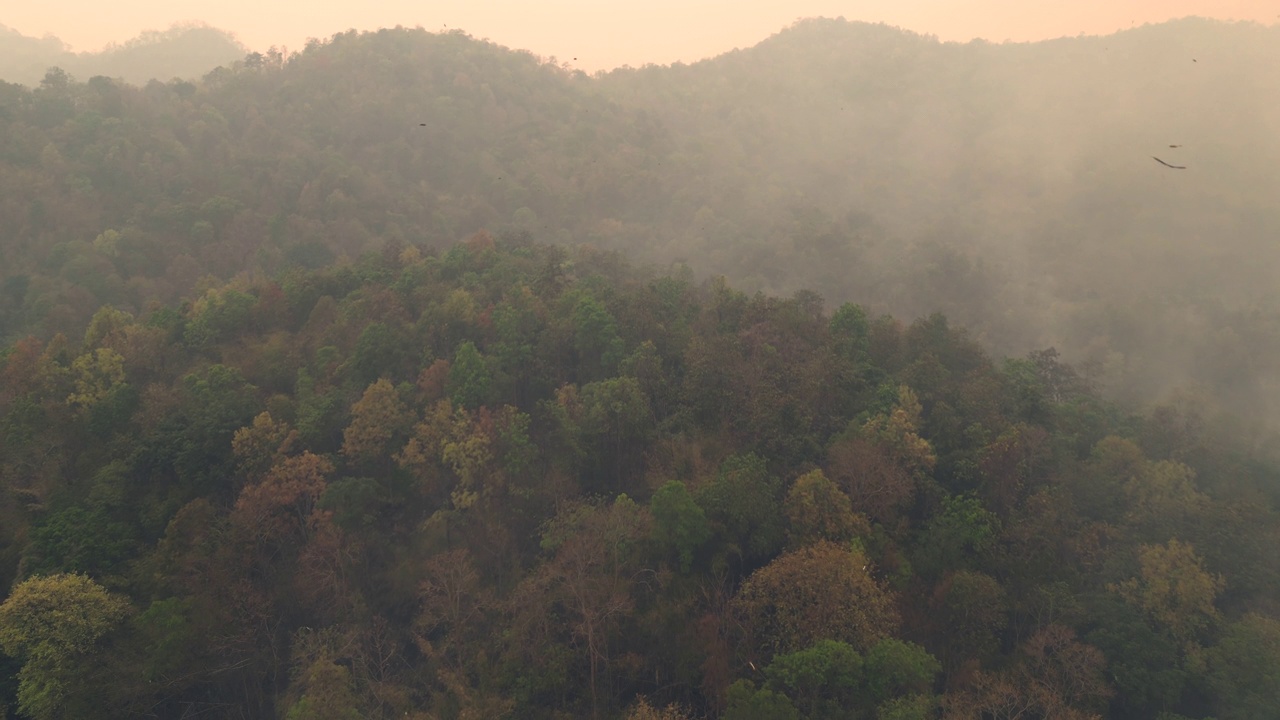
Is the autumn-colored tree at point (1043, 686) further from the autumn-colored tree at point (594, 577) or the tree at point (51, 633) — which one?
the tree at point (51, 633)

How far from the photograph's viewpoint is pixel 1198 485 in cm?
2433

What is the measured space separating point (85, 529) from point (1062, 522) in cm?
2681

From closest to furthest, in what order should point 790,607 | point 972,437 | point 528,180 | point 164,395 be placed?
point 790,607
point 972,437
point 164,395
point 528,180

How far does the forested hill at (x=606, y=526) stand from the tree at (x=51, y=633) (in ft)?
0.22

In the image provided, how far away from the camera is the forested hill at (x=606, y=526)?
17.6 metres

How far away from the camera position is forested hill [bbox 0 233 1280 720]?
692 inches

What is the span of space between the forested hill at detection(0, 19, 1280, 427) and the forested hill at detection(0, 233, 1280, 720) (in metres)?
15.3

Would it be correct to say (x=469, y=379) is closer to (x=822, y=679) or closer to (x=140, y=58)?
(x=822, y=679)

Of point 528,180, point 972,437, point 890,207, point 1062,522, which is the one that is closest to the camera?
point 1062,522

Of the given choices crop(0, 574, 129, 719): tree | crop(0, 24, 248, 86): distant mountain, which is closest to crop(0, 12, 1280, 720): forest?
crop(0, 574, 129, 719): tree

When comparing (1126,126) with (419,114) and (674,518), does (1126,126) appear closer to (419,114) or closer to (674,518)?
(419,114)

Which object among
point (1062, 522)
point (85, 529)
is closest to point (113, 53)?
point (85, 529)

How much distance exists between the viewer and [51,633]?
1755 cm

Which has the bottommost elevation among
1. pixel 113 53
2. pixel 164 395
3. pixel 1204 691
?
pixel 1204 691
